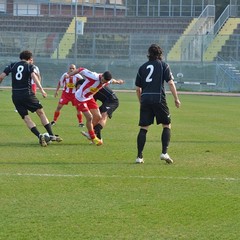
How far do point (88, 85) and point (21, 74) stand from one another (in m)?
1.44

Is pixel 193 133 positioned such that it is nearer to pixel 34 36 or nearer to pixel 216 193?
pixel 216 193

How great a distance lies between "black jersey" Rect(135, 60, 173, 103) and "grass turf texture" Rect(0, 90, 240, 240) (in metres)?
1.05

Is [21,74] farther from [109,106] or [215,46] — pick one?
[215,46]

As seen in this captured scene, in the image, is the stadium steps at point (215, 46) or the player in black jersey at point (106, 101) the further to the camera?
the stadium steps at point (215, 46)

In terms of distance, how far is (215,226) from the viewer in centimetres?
809

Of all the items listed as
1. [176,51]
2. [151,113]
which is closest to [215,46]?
[176,51]

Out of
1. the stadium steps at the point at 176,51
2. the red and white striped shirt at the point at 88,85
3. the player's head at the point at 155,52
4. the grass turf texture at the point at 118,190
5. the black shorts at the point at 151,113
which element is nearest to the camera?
the grass turf texture at the point at 118,190

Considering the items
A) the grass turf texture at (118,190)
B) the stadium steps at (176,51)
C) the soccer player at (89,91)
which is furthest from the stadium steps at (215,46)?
the soccer player at (89,91)

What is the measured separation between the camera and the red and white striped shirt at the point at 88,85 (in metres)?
16.2

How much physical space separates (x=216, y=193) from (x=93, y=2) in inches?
2326

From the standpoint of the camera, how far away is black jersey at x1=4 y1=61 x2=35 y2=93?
1557 cm

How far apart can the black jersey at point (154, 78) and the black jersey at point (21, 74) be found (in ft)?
10.5

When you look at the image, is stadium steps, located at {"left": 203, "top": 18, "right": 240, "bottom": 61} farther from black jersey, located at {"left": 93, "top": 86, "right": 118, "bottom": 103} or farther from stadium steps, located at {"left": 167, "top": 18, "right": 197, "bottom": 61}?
black jersey, located at {"left": 93, "top": 86, "right": 118, "bottom": 103}

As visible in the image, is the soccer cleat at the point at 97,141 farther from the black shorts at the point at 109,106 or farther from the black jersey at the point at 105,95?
the black jersey at the point at 105,95
